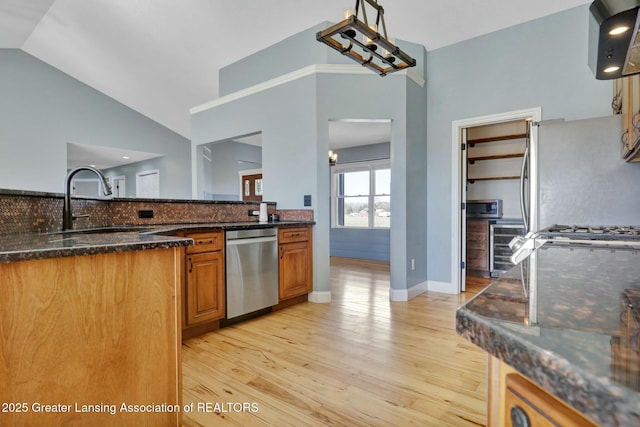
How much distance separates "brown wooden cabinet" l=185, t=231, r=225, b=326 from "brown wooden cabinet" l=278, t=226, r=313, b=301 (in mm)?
679

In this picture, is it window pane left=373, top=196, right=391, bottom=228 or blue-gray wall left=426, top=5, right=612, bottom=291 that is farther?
window pane left=373, top=196, right=391, bottom=228

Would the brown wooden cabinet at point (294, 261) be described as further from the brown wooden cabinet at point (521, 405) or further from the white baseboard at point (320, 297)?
the brown wooden cabinet at point (521, 405)

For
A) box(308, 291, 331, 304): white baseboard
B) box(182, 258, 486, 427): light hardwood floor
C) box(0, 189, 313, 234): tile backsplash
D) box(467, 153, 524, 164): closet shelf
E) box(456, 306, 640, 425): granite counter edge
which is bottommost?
box(182, 258, 486, 427): light hardwood floor

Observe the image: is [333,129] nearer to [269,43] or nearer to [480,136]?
[269,43]

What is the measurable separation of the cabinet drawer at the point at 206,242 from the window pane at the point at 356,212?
463 centimetres

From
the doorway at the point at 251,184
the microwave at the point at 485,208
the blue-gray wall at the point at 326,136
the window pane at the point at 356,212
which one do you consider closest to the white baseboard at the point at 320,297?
the blue-gray wall at the point at 326,136

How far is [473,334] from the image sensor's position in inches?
17.7

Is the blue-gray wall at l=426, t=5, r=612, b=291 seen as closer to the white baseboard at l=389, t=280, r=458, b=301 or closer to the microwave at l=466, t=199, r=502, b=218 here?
the white baseboard at l=389, t=280, r=458, b=301

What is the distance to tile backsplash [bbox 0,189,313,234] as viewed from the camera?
5.71 feet

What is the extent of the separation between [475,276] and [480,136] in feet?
6.81

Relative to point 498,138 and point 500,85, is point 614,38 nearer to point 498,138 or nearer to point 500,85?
point 500,85

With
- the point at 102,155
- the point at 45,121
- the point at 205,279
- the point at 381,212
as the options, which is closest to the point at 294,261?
the point at 205,279

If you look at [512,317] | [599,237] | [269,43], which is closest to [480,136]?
[269,43]

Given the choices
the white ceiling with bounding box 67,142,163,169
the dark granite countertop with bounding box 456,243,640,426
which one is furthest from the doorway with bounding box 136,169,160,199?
the dark granite countertop with bounding box 456,243,640,426
